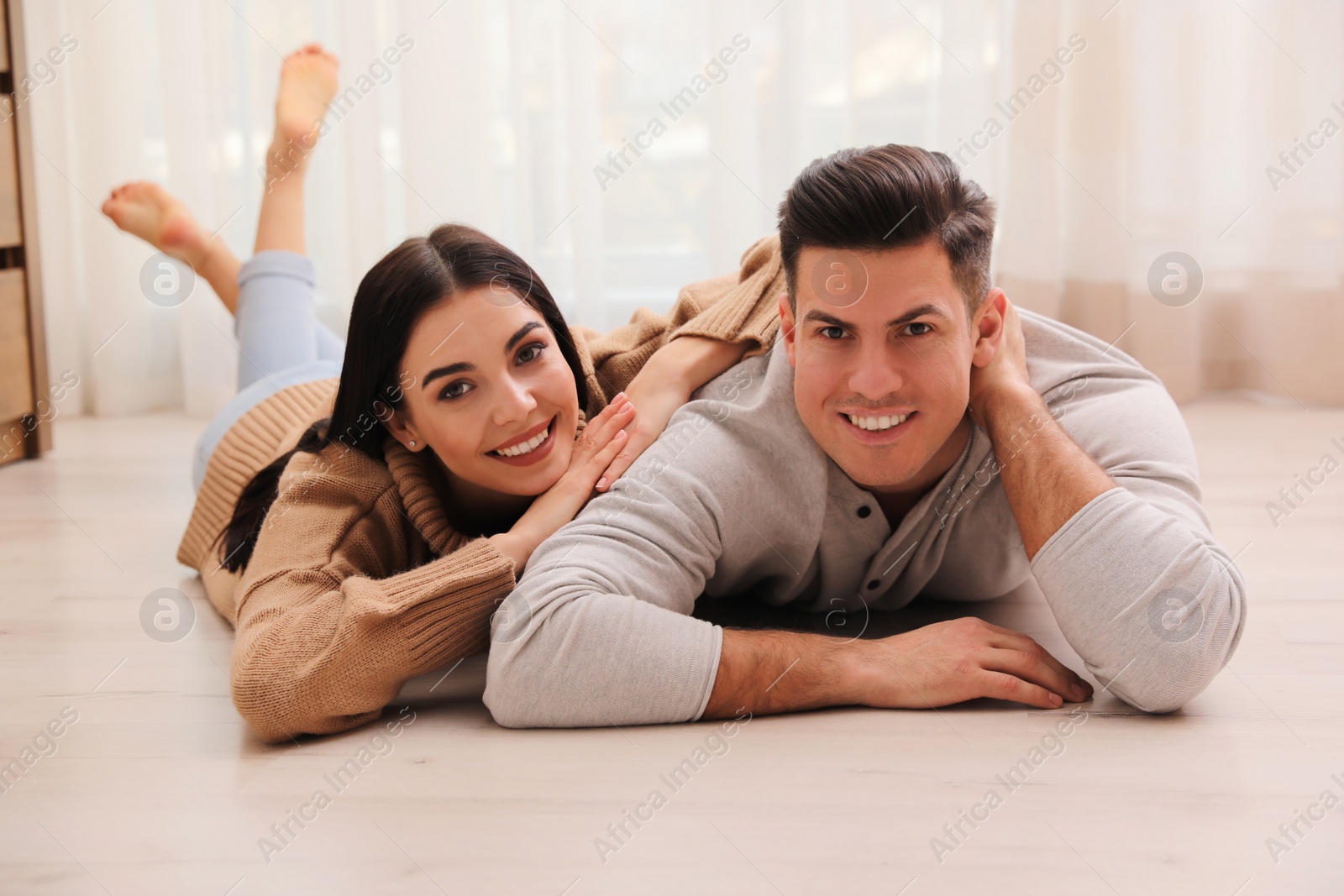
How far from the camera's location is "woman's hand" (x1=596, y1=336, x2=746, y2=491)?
1479mm

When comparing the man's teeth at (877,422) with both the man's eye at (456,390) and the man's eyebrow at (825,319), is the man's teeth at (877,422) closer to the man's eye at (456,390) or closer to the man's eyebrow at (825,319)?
the man's eyebrow at (825,319)

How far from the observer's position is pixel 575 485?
1453 millimetres

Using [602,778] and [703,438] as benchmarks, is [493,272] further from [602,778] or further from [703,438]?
[602,778]

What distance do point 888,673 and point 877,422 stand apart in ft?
0.86

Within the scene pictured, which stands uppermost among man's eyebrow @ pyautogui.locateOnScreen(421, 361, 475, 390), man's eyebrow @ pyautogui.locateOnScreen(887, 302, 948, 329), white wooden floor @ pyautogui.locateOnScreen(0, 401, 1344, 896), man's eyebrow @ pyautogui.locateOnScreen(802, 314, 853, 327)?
man's eyebrow @ pyautogui.locateOnScreen(887, 302, 948, 329)

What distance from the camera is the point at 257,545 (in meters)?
1.46

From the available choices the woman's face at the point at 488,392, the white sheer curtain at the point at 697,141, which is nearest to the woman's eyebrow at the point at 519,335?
the woman's face at the point at 488,392

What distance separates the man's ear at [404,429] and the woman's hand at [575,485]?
0.15m

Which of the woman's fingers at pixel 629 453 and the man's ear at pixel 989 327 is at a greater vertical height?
the man's ear at pixel 989 327

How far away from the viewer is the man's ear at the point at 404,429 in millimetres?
1496

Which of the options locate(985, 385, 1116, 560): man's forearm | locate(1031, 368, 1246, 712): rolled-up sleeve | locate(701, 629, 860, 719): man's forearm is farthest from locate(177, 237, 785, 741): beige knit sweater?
locate(1031, 368, 1246, 712): rolled-up sleeve

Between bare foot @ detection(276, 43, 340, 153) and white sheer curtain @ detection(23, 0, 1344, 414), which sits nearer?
bare foot @ detection(276, 43, 340, 153)

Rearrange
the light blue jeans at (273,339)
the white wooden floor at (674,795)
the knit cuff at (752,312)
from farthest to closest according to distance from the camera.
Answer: the light blue jeans at (273,339) < the knit cuff at (752,312) < the white wooden floor at (674,795)

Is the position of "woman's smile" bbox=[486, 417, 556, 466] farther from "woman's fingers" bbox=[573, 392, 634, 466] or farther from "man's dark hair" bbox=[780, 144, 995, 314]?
"man's dark hair" bbox=[780, 144, 995, 314]
